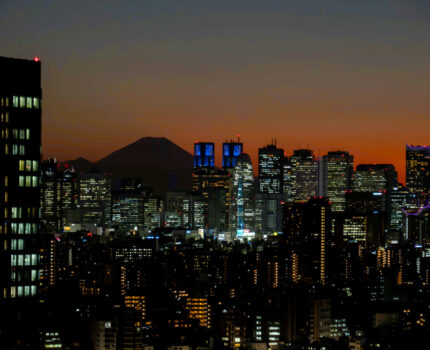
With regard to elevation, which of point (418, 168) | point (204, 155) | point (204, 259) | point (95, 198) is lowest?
point (204, 259)

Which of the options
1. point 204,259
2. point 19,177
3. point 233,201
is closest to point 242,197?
point 233,201

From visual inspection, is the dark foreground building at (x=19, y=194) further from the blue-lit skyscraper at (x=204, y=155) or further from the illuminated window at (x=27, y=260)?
the blue-lit skyscraper at (x=204, y=155)

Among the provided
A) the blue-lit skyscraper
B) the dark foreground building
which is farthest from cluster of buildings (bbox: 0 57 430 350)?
the blue-lit skyscraper

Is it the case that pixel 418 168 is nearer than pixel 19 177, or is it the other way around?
pixel 19 177

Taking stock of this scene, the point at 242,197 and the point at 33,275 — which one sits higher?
the point at 242,197

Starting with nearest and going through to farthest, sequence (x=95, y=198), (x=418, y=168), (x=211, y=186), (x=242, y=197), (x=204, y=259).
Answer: (x=204, y=259)
(x=418, y=168)
(x=95, y=198)
(x=242, y=197)
(x=211, y=186)

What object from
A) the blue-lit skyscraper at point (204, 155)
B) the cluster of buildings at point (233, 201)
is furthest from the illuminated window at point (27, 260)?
the blue-lit skyscraper at point (204, 155)

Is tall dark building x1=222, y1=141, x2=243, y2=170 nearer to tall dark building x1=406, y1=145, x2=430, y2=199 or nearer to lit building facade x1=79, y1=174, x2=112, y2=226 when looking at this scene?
lit building facade x1=79, y1=174, x2=112, y2=226

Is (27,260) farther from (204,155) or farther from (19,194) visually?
(204,155)
